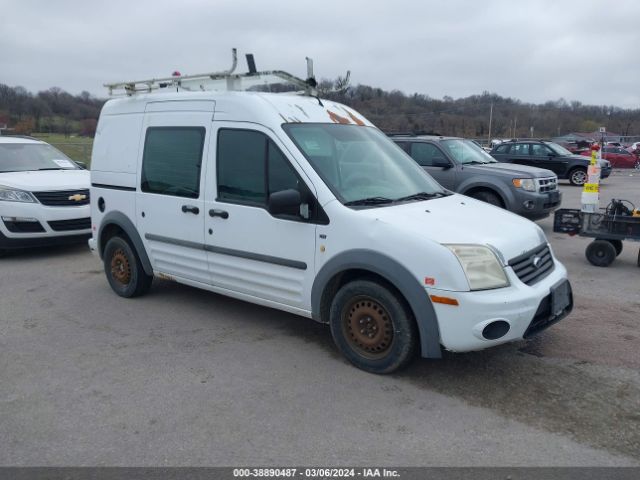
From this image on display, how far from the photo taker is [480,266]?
3.72 m

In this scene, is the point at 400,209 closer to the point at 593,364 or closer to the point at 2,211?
the point at 593,364

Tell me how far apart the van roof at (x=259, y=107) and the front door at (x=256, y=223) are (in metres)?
0.12

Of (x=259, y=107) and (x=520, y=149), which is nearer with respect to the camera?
(x=259, y=107)

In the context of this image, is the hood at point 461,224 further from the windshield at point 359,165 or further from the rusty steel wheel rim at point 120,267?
the rusty steel wheel rim at point 120,267

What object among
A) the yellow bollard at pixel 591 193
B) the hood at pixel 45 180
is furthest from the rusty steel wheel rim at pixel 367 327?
→ the hood at pixel 45 180

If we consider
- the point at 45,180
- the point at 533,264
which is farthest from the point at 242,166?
the point at 45,180

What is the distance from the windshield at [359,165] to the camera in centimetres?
441

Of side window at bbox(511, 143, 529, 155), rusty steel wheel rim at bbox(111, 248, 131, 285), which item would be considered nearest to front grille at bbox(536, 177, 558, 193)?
rusty steel wheel rim at bbox(111, 248, 131, 285)

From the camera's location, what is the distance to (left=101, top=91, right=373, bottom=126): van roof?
470 cm

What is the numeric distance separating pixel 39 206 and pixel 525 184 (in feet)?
26.7

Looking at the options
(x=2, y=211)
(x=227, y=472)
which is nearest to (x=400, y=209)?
(x=227, y=472)

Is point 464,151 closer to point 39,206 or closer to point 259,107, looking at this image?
point 259,107

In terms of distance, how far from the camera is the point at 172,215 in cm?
539

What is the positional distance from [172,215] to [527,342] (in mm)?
3482
